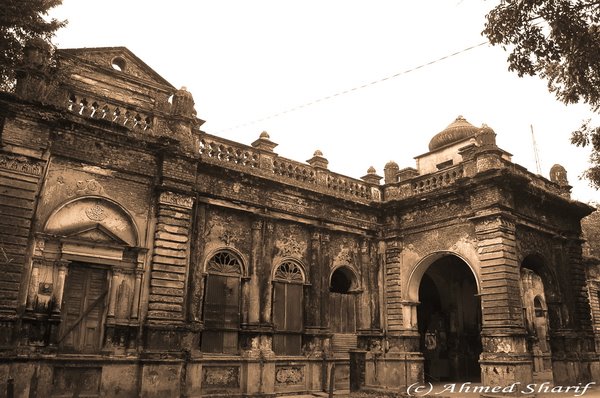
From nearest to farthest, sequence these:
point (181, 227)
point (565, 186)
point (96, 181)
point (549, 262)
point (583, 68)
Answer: point (583, 68) → point (96, 181) → point (181, 227) → point (549, 262) → point (565, 186)


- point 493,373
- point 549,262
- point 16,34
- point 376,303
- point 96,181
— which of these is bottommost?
point 493,373

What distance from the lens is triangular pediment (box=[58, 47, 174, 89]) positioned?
11.4 m

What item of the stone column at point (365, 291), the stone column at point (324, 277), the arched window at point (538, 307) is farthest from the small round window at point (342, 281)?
the arched window at point (538, 307)

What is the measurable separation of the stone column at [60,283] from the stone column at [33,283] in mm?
348

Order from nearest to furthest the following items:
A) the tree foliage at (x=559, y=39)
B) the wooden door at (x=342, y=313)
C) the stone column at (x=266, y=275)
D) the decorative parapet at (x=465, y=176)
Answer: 1. the tree foliage at (x=559, y=39)
2. the stone column at (x=266, y=275)
3. the decorative parapet at (x=465, y=176)
4. the wooden door at (x=342, y=313)

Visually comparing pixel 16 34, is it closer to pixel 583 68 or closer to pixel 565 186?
pixel 583 68

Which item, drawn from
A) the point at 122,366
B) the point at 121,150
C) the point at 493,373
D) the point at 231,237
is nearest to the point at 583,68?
the point at 493,373

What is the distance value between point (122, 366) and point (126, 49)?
736 centimetres

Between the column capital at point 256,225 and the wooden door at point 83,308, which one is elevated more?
the column capital at point 256,225

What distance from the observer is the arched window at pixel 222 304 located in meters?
11.7

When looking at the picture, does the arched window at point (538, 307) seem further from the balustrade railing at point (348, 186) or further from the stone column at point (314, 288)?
the stone column at point (314, 288)

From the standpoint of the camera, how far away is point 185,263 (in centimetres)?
1119

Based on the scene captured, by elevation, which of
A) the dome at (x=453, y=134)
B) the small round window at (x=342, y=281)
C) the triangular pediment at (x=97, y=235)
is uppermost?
the dome at (x=453, y=134)

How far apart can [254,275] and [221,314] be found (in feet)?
4.38
